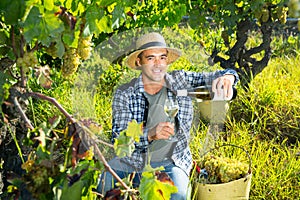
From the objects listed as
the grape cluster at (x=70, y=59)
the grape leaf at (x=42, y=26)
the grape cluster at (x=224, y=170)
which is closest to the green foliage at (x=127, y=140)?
the grape leaf at (x=42, y=26)

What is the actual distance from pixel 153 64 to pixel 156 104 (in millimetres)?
205

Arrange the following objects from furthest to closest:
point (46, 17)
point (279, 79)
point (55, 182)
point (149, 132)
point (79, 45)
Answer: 1. point (279, 79)
2. point (149, 132)
3. point (79, 45)
4. point (55, 182)
5. point (46, 17)

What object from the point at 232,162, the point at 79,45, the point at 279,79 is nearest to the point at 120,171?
the point at 232,162

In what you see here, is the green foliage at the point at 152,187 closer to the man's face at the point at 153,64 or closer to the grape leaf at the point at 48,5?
the grape leaf at the point at 48,5

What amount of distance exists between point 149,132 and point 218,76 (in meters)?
0.55

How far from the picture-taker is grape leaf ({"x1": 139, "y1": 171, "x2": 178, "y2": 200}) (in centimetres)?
161

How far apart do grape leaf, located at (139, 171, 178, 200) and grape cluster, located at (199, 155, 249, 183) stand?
4.55 ft

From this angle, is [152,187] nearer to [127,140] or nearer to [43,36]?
[127,140]

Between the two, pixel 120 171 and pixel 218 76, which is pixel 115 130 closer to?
pixel 120 171

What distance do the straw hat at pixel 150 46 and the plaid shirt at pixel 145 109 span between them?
0.09 meters

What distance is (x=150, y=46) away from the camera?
2725mm

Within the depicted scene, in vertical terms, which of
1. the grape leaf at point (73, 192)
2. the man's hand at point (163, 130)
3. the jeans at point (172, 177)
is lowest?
the jeans at point (172, 177)

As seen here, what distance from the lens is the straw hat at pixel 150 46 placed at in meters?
2.73

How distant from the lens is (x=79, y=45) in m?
1.89
